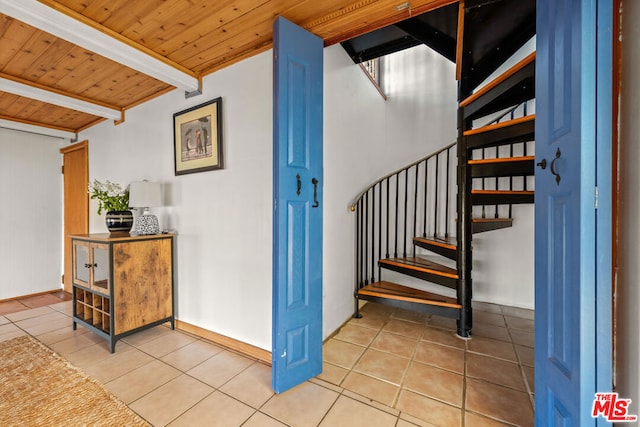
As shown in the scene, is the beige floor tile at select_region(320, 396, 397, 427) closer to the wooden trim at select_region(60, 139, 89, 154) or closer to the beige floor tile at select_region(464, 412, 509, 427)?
the beige floor tile at select_region(464, 412, 509, 427)

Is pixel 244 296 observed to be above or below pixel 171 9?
below

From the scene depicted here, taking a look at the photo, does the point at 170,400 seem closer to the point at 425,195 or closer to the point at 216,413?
the point at 216,413

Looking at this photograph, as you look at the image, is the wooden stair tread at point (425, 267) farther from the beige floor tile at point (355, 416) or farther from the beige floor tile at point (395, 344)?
the beige floor tile at point (355, 416)

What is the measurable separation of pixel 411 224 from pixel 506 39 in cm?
212

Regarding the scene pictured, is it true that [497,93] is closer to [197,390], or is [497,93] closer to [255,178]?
[255,178]

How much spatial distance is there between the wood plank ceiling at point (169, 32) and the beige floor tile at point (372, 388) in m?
2.35

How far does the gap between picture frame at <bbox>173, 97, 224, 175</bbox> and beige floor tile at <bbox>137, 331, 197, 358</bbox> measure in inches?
60.7

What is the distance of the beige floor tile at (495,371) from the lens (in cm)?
173

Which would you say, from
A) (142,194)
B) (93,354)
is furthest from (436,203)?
(93,354)

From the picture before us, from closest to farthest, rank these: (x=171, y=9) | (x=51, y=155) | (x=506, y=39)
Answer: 1. (x=171, y=9)
2. (x=506, y=39)
3. (x=51, y=155)

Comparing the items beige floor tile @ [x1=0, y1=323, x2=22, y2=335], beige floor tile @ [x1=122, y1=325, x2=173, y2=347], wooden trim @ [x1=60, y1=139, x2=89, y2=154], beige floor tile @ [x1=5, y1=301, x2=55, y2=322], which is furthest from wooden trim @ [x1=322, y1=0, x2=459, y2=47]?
beige floor tile @ [x1=5, y1=301, x2=55, y2=322]

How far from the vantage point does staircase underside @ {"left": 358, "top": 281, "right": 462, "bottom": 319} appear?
7.76ft

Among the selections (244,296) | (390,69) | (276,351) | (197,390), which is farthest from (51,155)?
(390,69)

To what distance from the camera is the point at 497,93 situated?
186 centimetres
